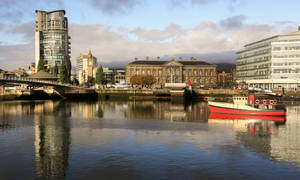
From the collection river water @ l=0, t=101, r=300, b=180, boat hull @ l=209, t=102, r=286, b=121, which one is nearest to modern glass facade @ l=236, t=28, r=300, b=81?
boat hull @ l=209, t=102, r=286, b=121

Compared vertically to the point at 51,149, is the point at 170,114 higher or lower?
higher

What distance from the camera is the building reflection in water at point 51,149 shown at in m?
29.8

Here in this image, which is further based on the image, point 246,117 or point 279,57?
point 279,57

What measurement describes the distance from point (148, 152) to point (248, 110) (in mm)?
44042

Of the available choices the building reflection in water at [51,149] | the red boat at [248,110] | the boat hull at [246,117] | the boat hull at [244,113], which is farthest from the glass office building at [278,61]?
the building reflection in water at [51,149]

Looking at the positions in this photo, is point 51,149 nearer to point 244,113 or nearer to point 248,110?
point 244,113

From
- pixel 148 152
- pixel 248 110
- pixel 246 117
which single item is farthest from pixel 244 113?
pixel 148 152

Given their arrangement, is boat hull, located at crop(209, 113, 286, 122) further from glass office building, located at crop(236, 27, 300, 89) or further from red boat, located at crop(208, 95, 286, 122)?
glass office building, located at crop(236, 27, 300, 89)

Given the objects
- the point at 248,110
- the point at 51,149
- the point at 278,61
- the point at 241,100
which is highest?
the point at 278,61

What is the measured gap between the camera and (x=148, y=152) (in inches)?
1459

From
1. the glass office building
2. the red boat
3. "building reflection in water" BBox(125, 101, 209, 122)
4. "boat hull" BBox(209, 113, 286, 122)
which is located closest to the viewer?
"boat hull" BBox(209, 113, 286, 122)

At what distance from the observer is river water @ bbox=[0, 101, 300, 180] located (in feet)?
96.7

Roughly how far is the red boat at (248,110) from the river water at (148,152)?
49.5 ft

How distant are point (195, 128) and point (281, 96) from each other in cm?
10343
